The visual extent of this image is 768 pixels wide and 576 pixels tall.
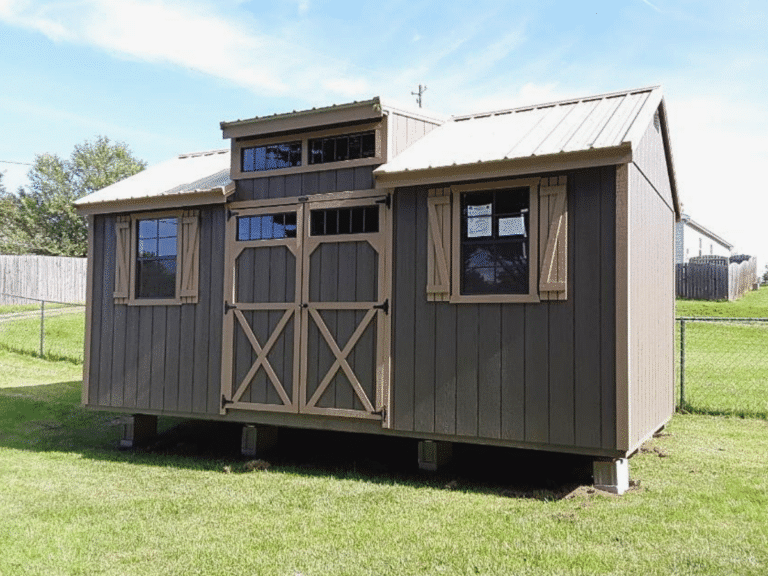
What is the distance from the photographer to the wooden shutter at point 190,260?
8.35m

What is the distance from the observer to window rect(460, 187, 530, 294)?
261 inches

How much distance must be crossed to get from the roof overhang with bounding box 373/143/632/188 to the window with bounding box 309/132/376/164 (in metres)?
0.58

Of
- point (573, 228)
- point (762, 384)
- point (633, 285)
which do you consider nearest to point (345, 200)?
point (573, 228)

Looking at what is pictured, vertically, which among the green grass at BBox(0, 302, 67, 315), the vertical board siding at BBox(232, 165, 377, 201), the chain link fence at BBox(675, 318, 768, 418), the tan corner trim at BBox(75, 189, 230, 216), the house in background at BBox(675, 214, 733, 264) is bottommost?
the chain link fence at BBox(675, 318, 768, 418)

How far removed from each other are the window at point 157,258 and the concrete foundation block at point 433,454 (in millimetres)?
3172

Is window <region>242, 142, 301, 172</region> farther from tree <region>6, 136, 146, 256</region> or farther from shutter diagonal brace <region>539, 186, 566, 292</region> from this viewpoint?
tree <region>6, 136, 146, 256</region>

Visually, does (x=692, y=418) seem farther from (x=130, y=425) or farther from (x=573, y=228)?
(x=130, y=425)

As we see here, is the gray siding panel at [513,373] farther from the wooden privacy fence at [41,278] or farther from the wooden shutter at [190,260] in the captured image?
the wooden privacy fence at [41,278]

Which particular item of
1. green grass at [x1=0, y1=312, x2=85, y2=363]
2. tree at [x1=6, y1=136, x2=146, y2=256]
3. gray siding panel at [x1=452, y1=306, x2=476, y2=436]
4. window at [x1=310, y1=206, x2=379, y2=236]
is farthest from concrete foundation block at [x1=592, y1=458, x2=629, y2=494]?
tree at [x1=6, y1=136, x2=146, y2=256]

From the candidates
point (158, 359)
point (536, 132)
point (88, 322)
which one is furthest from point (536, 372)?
point (88, 322)

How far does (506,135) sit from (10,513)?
5.76m

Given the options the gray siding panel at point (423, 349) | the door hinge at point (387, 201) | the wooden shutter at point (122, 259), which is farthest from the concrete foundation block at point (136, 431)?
the door hinge at point (387, 201)

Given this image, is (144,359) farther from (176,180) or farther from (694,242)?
(694,242)

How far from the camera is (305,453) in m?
8.39
